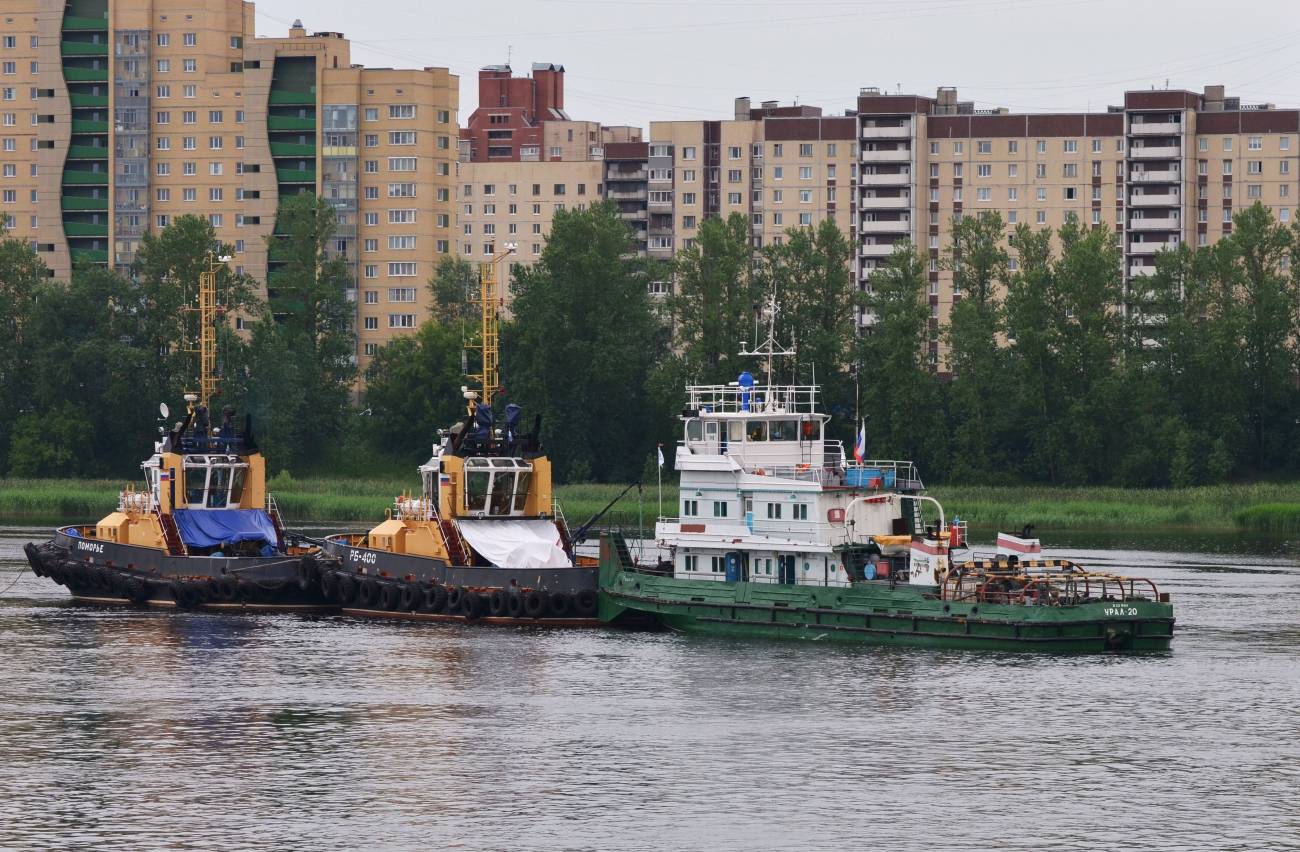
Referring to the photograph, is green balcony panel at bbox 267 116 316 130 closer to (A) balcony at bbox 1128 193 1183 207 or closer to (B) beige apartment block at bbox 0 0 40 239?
(B) beige apartment block at bbox 0 0 40 239

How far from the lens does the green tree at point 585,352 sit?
11681 centimetres

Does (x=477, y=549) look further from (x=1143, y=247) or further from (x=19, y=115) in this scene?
(x=1143, y=247)

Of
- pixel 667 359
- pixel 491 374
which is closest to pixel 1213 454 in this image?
pixel 667 359

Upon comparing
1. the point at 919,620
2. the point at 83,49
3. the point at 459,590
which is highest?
the point at 83,49

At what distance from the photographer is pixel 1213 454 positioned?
4230 inches

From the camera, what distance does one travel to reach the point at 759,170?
161625mm

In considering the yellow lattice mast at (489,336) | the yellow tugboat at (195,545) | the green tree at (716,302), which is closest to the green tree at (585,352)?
the green tree at (716,302)

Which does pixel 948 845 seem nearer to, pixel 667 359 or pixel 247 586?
pixel 247 586

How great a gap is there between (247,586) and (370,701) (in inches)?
682

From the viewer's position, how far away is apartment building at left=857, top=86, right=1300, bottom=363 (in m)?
147

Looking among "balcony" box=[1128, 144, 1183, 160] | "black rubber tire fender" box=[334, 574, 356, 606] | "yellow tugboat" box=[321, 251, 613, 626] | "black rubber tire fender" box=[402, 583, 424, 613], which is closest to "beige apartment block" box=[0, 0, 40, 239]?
"balcony" box=[1128, 144, 1183, 160]

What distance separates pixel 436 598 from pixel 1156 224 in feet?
346

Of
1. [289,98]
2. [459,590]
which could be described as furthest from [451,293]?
[459,590]

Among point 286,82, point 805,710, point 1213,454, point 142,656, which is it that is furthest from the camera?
point 286,82
